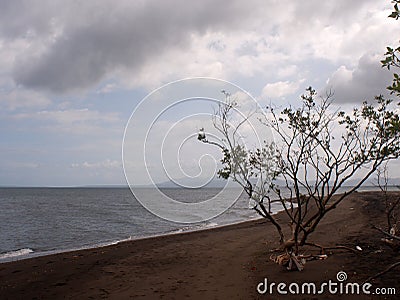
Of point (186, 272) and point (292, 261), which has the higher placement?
point (292, 261)

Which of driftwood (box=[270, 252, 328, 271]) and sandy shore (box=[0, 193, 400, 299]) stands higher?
driftwood (box=[270, 252, 328, 271])

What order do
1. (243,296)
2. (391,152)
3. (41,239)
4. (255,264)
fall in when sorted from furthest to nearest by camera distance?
(41,239)
(255,264)
(391,152)
(243,296)

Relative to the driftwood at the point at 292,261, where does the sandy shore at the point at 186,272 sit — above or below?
below

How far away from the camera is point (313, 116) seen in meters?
10.5

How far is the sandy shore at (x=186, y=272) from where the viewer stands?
9586 millimetres

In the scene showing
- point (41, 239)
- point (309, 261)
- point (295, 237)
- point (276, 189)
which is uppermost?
point (276, 189)

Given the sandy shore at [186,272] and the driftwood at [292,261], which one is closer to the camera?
the sandy shore at [186,272]

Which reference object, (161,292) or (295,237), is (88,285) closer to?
(161,292)

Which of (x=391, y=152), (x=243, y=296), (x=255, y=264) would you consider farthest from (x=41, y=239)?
(x=391, y=152)

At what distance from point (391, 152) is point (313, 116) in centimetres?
223

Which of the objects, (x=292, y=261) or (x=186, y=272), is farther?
(x=186, y=272)

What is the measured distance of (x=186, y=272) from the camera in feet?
38.9

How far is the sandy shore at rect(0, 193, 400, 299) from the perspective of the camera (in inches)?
377

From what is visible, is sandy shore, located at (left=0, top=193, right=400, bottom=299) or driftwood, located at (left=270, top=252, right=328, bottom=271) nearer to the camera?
sandy shore, located at (left=0, top=193, right=400, bottom=299)
